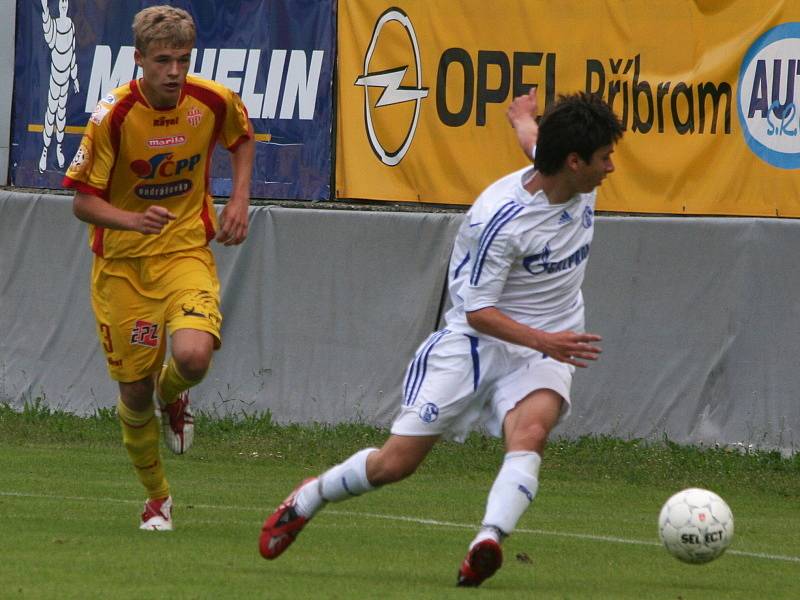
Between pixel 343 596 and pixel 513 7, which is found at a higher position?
pixel 513 7

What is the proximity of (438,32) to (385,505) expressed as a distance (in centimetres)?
426

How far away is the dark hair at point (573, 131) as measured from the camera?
22.0 ft

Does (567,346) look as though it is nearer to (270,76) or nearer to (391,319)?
(391,319)

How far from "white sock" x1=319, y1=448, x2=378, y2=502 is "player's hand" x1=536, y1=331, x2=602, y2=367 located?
882mm

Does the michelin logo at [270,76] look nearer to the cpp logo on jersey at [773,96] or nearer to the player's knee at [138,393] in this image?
the cpp logo on jersey at [773,96]

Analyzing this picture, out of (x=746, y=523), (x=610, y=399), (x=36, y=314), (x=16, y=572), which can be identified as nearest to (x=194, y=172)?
(x=16, y=572)

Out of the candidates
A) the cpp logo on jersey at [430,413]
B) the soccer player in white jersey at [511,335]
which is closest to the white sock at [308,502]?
the soccer player in white jersey at [511,335]

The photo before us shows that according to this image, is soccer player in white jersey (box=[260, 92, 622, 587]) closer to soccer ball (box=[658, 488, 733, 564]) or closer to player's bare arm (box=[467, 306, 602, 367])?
player's bare arm (box=[467, 306, 602, 367])

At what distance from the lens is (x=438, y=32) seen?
12875mm

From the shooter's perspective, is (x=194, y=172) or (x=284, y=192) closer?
(x=194, y=172)

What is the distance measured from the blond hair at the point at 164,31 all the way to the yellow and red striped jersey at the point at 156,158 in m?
0.31

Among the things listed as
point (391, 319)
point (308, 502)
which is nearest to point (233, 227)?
point (308, 502)

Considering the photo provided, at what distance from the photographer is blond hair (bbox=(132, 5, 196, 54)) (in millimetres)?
7969

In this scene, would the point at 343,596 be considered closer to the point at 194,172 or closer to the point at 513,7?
the point at 194,172
